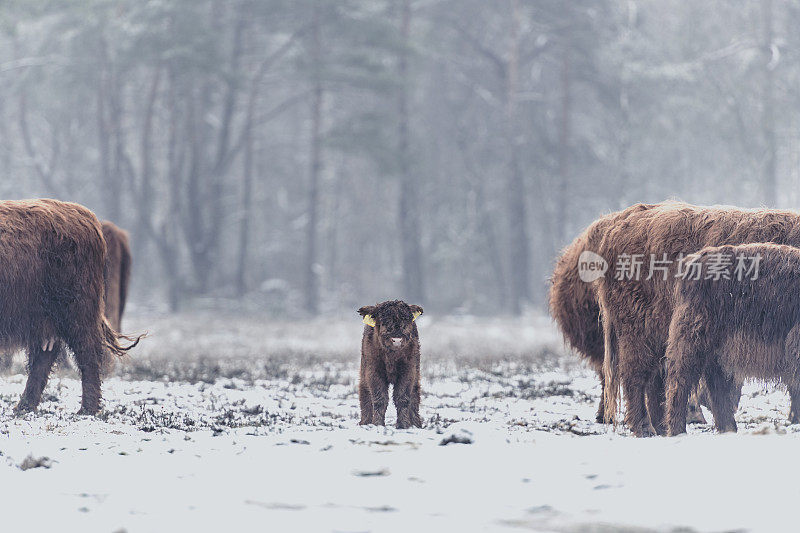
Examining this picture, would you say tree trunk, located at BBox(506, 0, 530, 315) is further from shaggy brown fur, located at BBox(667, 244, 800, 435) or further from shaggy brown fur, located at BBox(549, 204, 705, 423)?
shaggy brown fur, located at BBox(667, 244, 800, 435)

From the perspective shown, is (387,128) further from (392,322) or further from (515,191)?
(392,322)

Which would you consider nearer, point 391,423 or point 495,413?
point 391,423

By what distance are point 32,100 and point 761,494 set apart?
3449cm

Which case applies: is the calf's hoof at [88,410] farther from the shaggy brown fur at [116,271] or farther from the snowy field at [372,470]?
the shaggy brown fur at [116,271]

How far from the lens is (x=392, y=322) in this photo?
7.83 metres

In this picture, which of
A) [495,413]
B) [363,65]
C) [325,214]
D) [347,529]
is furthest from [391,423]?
[325,214]

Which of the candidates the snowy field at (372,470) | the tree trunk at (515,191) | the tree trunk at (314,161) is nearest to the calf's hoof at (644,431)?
the snowy field at (372,470)

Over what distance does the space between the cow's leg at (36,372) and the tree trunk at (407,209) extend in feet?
77.7

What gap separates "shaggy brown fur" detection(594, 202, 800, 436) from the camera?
746cm

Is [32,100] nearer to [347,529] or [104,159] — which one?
[104,159]

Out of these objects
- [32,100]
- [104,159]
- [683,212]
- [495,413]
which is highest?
[32,100]

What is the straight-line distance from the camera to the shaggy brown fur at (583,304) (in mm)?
8586

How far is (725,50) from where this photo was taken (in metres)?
32.1

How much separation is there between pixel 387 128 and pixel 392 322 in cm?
2678
